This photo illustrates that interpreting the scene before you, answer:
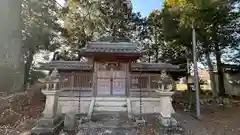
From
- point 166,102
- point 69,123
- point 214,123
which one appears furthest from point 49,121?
point 214,123

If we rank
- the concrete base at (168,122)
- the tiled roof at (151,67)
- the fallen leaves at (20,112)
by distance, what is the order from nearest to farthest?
1. the concrete base at (168,122)
2. the fallen leaves at (20,112)
3. the tiled roof at (151,67)

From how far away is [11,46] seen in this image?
13938mm

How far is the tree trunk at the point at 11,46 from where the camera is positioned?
13.4 metres

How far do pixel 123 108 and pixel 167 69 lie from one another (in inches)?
134

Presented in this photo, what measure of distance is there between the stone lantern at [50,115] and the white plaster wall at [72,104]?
6.07 ft

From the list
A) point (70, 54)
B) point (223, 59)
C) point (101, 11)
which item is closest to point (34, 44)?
point (70, 54)

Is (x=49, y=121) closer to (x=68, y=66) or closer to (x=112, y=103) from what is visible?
(x=112, y=103)

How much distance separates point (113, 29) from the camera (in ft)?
61.0

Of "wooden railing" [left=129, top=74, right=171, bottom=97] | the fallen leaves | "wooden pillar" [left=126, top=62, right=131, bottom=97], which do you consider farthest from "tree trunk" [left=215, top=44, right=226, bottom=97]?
the fallen leaves

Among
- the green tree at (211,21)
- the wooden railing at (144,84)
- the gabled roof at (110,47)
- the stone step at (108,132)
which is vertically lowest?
the stone step at (108,132)

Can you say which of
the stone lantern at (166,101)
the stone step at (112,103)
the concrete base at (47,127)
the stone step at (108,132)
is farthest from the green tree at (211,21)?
the concrete base at (47,127)

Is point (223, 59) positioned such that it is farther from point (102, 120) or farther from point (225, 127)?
point (102, 120)

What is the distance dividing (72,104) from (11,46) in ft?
22.0

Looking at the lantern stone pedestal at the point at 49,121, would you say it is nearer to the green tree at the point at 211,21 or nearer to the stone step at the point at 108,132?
the stone step at the point at 108,132
